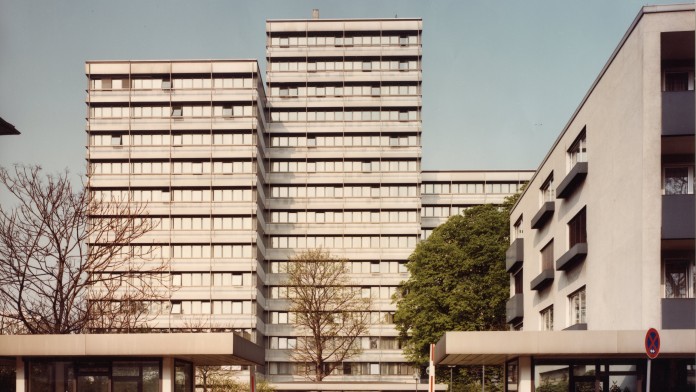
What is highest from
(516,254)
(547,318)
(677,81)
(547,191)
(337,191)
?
(337,191)

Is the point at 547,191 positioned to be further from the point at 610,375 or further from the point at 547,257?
the point at 610,375

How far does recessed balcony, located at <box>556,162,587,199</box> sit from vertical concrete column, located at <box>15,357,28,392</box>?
822 inches

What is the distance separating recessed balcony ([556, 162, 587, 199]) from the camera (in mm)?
33219

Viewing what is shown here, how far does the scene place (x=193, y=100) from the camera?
8475 centimetres

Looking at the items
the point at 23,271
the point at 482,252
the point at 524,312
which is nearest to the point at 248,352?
the point at 23,271

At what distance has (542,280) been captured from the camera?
39.2 m

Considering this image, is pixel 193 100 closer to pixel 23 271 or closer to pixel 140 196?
pixel 140 196

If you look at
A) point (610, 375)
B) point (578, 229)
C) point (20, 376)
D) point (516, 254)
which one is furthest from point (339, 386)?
point (610, 375)

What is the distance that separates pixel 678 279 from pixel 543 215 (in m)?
12.8

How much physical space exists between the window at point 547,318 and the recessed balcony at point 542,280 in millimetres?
1063

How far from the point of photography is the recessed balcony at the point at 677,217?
25.5 m

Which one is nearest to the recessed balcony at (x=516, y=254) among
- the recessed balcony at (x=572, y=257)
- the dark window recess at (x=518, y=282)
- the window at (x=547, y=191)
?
the dark window recess at (x=518, y=282)

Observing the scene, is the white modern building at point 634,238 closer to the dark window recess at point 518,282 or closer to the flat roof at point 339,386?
the dark window recess at point 518,282

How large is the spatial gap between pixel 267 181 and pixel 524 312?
48.0 meters
